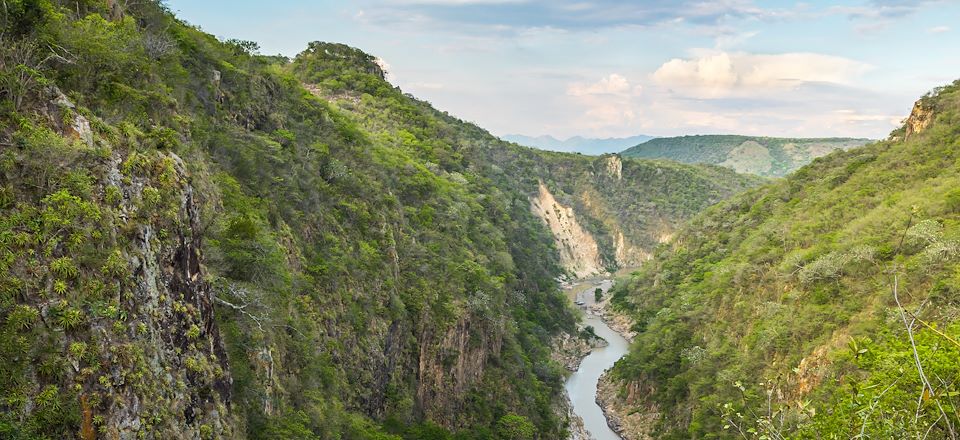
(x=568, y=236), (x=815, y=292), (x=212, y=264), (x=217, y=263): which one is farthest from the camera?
(x=568, y=236)

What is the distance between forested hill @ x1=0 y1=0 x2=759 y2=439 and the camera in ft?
31.2

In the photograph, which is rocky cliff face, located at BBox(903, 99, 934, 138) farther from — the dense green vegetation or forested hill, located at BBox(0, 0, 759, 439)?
the dense green vegetation

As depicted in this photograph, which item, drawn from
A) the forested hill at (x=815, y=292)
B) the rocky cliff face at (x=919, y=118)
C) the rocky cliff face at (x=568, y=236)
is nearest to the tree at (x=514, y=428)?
the forested hill at (x=815, y=292)

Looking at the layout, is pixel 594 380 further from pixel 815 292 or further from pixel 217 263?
pixel 217 263

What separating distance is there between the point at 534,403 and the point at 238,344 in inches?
982

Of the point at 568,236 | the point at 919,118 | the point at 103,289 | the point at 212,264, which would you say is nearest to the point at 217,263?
the point at 212,264

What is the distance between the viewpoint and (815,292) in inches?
1270

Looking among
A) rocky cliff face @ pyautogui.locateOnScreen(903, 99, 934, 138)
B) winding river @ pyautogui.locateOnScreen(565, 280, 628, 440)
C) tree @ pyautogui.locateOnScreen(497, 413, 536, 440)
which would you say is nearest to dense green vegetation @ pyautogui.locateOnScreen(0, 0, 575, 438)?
tree @ pyautogui.locateOnScreen(497, 413, 536, 440)

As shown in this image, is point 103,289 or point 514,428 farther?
point 514,428

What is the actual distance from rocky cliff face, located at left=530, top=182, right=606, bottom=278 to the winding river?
28.6 metres

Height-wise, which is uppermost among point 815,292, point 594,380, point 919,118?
point 919,118

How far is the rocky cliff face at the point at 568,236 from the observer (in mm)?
104875

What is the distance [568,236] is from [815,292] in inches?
3042

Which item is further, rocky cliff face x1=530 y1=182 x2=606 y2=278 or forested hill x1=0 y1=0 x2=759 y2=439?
rocky cliff face x1=530 y1=182 x2=606 y2=278
